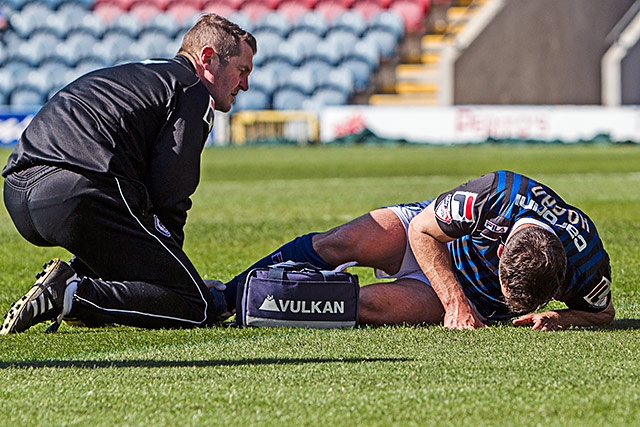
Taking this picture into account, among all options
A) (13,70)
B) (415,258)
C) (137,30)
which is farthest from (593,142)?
(415,258)

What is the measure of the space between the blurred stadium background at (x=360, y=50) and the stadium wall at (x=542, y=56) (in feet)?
0.09

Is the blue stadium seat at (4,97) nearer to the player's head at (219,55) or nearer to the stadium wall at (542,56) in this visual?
the stadium wall at (542,56)

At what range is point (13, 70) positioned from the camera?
26.6 meters

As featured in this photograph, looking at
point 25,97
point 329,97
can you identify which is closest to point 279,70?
point 329,97

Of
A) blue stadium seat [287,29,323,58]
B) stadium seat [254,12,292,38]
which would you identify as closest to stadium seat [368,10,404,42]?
blue stadium seat [287,29,323,58]

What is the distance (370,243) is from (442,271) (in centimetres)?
47

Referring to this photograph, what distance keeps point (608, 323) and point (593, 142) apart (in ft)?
61.8

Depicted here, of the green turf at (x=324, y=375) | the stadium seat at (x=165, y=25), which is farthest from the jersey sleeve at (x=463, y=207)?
the stadium seat at (x=165, y=25)

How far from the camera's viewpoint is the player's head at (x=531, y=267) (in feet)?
12.6

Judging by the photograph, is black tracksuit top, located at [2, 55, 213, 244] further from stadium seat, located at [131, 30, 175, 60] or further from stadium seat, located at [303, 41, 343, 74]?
stadium seat, located at [131, 30, 175, 60]

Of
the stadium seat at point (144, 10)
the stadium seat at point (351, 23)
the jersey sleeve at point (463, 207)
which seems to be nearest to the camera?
the jersey sleeve at point (463, 207)

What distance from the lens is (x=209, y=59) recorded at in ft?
15.6

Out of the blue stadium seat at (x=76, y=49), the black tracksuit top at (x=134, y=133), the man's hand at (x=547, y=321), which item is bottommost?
the man's hand at (x=547, y=321)

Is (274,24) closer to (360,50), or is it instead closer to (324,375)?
(360,50)
